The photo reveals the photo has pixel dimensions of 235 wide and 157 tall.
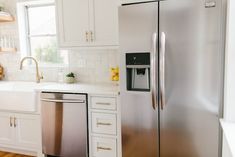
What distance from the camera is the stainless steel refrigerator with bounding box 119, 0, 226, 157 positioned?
163 centimetres

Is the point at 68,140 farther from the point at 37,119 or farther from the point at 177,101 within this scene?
the point at 177,101

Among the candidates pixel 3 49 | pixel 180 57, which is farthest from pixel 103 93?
pixel 3 49

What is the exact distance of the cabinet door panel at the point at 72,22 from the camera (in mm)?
2539

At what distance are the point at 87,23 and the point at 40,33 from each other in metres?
1.11

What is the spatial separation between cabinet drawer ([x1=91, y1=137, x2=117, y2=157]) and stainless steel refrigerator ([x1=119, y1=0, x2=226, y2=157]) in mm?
413

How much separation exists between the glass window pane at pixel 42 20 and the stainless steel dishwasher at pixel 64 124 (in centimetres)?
120

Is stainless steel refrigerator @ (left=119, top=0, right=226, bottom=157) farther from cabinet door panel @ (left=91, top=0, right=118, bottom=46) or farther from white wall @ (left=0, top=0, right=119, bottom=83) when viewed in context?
white wall @ (left=0, top=0, right=119, bottom=83)

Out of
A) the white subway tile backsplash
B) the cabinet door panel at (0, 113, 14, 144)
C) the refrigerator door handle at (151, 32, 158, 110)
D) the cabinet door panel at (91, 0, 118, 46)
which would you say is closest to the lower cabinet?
the cabinet door panel at (0, 113, 14, 144)

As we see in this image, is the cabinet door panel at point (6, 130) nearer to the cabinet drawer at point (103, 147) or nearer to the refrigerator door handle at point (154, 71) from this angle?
the cabinet drawer at point (103, 147)

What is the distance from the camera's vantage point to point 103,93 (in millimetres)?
2242

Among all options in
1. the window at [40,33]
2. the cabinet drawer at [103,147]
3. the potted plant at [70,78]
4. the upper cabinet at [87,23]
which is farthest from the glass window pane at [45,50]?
the cabinet drawer at [103,147]

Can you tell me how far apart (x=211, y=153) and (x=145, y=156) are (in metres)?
0.55

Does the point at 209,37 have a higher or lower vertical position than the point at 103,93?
higher

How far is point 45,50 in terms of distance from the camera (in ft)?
10.8
